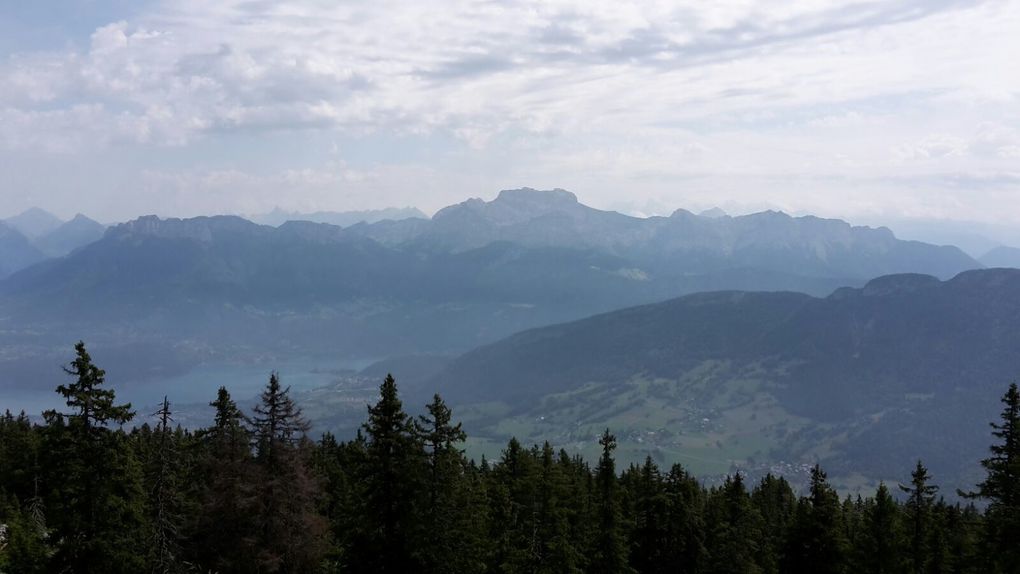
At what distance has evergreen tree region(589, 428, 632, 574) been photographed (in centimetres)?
5056

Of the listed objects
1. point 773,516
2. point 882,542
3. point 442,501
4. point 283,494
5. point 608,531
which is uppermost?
point 283,494

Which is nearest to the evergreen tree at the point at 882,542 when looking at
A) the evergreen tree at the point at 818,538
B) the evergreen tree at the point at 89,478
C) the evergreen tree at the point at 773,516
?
the evergreen tree at the point at 818,538

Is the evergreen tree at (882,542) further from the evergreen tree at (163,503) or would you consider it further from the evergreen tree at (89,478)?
the evergreen tree at (89,478)

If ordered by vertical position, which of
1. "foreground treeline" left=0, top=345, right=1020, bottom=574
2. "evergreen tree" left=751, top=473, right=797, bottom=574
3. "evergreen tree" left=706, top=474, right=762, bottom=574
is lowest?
"evergreen tree" left=751, top=473, right=797, bottom=574

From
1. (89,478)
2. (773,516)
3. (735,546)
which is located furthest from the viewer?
(773,516)

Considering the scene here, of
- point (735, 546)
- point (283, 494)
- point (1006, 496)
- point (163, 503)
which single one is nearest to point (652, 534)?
point (735, 546)

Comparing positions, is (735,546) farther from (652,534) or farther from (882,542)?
(882,542)

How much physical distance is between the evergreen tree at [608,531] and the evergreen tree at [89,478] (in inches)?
1185

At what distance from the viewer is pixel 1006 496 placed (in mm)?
33594

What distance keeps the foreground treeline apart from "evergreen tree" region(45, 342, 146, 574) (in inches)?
2.4

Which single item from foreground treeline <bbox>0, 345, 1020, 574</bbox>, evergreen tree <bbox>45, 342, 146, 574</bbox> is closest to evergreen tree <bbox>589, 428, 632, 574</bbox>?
foreground treeline <bbox>0, 345, 1020, 574</bbox>

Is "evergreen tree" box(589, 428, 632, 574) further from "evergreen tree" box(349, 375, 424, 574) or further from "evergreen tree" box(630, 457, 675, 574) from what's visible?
A: "evergreen tree" box(349, 375, 424, 574)

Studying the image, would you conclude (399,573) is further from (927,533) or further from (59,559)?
(927,533)

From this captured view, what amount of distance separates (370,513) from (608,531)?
20.6 meters
